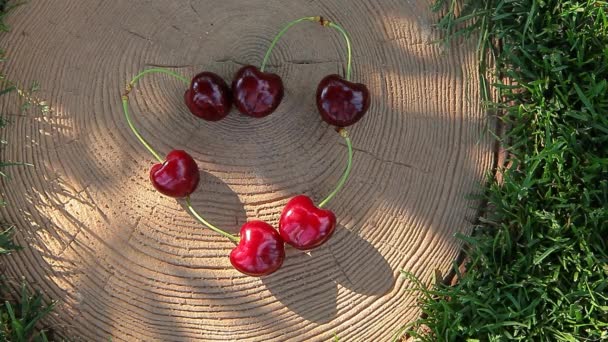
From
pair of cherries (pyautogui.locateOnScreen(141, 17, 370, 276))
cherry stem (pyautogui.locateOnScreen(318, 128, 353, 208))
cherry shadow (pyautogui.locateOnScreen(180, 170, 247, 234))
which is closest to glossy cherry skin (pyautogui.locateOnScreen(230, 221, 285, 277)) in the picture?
pair of cherries (pyautogui.locateOnScreen(141, 17, 370, 276))

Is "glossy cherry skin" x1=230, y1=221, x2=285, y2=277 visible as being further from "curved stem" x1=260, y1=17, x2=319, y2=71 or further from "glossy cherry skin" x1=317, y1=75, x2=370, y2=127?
"curved stem" x1=260, y1=17, x2=319, y2=71

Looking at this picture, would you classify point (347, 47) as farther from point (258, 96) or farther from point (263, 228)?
point (263, 228)

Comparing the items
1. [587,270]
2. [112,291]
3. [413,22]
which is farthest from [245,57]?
[587,270]

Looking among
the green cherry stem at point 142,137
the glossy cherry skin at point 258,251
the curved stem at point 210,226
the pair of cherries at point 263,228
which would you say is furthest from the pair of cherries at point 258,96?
the glossy cherry skin at point 258,251

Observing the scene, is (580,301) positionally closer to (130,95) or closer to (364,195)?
(364,195)

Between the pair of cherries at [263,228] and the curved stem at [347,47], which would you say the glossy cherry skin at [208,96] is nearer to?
the pair of cherries at [263,228]

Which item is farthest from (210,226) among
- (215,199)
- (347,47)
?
(347,47)
